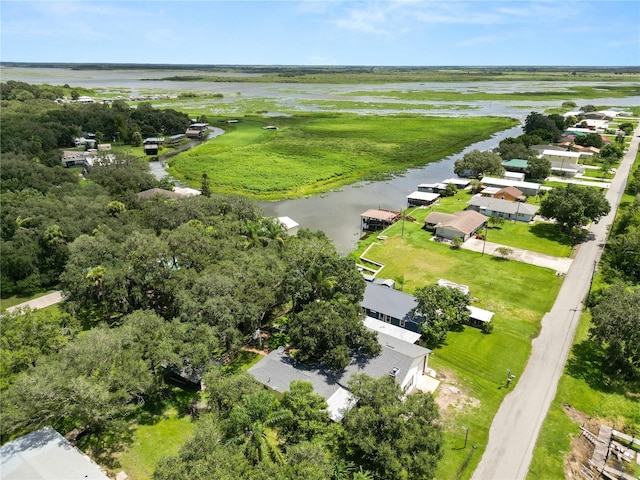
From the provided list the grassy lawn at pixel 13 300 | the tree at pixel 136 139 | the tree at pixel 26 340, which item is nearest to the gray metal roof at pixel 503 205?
the tree at pixel 26 340

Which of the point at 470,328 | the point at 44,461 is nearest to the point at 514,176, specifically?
the point at 470,328

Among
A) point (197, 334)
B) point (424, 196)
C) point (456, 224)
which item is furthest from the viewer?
point (424, 196)

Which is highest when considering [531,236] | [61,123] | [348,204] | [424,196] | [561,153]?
[61,123]

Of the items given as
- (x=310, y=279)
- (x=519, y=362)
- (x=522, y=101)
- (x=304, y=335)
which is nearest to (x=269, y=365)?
(x=304, y=335)

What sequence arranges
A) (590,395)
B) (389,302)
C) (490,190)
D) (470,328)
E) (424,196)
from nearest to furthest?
(590,395) → (470,328) → (389,302) → (424,196) → (490,190)

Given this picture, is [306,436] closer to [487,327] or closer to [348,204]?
[487,327]

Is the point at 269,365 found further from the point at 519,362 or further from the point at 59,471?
the point at 519,362

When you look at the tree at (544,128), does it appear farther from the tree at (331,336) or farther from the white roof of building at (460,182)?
the tree at (331,336)
